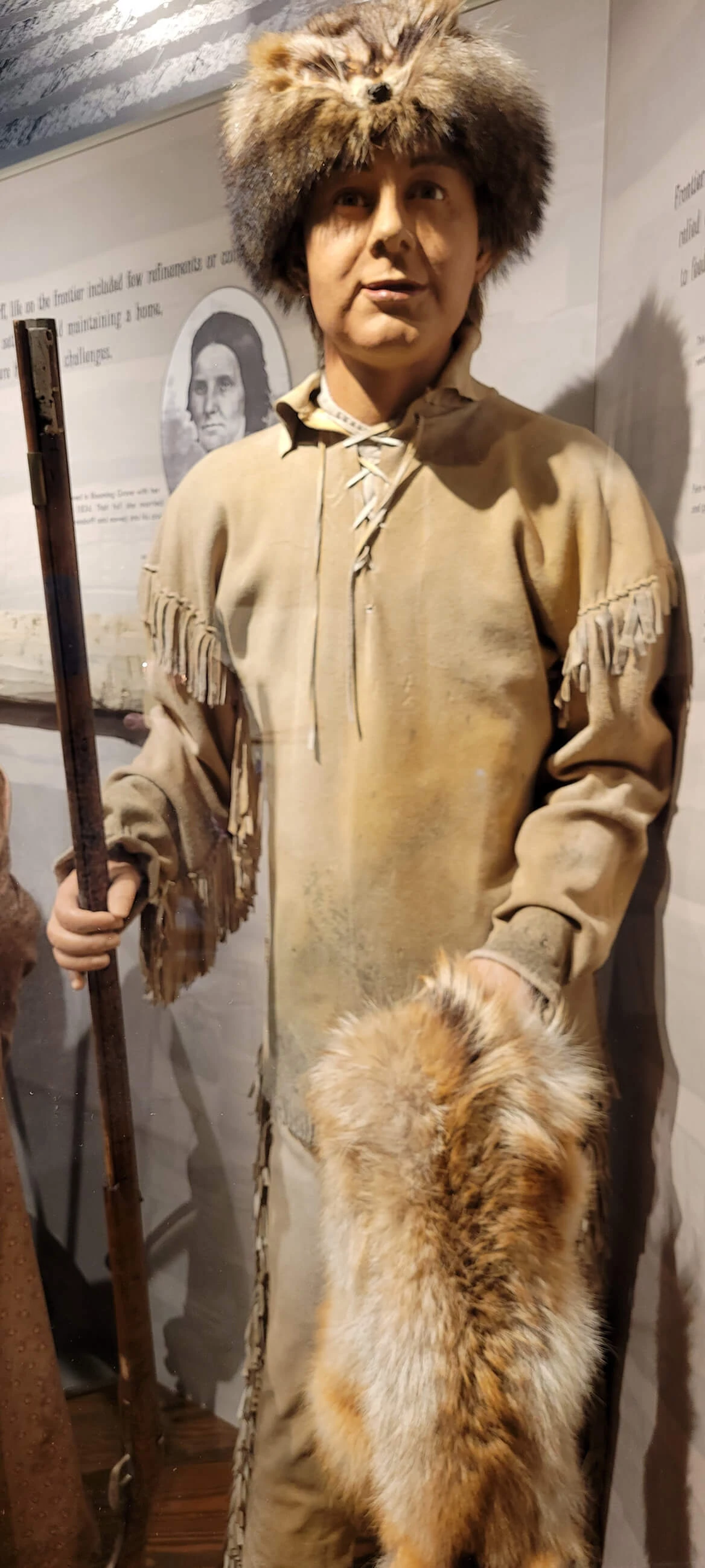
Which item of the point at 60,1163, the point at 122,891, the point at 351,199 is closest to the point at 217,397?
the point at 351,199

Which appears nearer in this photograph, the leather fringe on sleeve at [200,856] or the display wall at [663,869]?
the display wall at [663,869]

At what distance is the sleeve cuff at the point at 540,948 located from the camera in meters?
0.91

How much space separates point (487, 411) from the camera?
0.93 metres

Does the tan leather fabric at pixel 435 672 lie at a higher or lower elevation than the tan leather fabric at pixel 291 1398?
higher

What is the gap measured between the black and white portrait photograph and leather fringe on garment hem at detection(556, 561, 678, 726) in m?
0.39

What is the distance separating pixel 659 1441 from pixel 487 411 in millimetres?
971

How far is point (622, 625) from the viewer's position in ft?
2.95

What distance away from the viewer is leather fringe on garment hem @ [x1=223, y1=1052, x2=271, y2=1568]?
3.65 feet

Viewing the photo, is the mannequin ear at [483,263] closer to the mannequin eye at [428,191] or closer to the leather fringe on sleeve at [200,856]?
the mannequin eye at [428,191]

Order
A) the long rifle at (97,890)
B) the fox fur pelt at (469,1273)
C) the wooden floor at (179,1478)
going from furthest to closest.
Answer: the wooden floor at (179,1478), the long rifle at (97,890), the fox fur pelt at (469,1273)

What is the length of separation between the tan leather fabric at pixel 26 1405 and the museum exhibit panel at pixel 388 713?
6 cm

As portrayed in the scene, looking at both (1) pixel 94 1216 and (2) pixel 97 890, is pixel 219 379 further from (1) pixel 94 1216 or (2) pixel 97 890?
(1) pixel 94 1216

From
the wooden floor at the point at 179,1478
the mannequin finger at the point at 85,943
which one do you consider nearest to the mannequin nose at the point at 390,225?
the mannequin finger at the point at 85,943

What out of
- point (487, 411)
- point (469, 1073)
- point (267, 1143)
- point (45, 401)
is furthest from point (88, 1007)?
point (487, 411)
